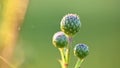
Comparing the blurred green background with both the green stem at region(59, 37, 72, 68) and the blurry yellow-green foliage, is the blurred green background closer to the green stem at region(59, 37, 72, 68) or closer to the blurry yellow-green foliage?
the blurry yellow-green foliage

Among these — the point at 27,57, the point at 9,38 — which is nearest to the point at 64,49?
the point at 9,38

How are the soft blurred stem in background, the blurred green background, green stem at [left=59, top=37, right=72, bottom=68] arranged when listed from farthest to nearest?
the blurred green background < the soft blurred stem in background < green stem at [left=59, top=37, right=72, bottom=68]

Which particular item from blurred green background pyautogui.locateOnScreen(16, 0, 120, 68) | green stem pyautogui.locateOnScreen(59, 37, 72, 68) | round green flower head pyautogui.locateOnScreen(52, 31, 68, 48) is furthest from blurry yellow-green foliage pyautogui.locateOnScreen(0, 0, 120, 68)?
green stem pyautogui.locateOnScreen(59, 37, 72, 68)

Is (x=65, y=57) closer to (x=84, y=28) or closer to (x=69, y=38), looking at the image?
(x=69, y=38)

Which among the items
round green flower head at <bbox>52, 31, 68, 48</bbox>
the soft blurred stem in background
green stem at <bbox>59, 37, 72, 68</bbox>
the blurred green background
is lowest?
green stem at <bbox>59, 37, 72, 68</bbox>

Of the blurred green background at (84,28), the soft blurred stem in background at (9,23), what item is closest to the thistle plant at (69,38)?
the soft blurred stem in background at (9,23)

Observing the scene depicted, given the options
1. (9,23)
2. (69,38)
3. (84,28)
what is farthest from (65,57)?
(84,28)
